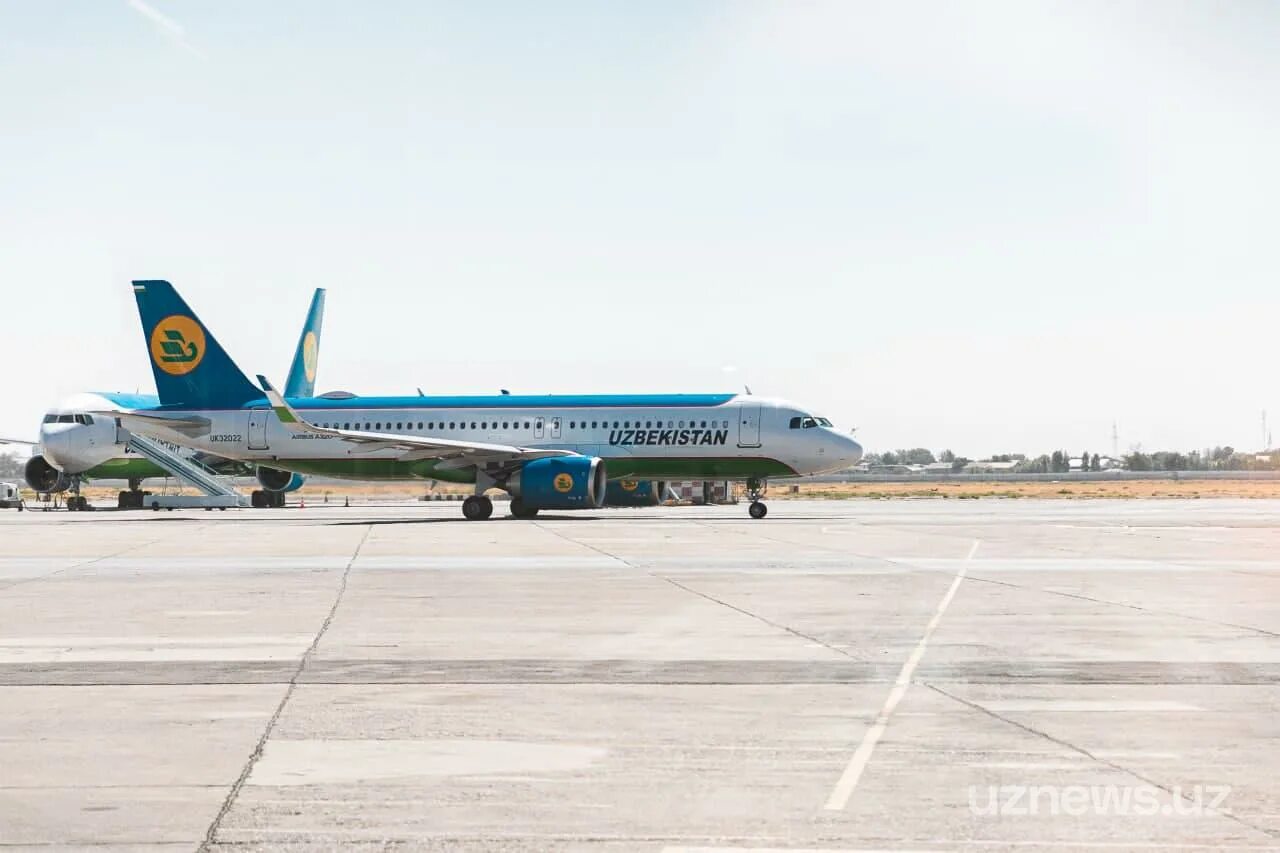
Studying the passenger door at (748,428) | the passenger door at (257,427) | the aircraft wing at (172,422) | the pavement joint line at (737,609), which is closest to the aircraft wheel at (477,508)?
the passenger door at (748,428)

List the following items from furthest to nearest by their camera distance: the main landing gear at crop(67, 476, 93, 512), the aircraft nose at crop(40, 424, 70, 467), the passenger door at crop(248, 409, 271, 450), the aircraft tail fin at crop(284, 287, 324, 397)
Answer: the aircraft tail fin at crop(284, 287, 324, 397) < the main landing gear at crop(67, 476, 93, 512) < the aircraft nose at crop(40, 424, 70, 467) < the passenger door at crop(248, 409, 271, 450)

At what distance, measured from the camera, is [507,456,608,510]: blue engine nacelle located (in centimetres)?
4400

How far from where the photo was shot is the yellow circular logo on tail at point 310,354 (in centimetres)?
8694

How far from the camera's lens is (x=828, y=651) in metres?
12.7

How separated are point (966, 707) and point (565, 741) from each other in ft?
9.03

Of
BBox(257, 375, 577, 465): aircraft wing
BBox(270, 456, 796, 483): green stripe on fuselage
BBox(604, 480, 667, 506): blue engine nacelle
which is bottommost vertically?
BBox(604, 480, 667, 506): blue engine nacelle

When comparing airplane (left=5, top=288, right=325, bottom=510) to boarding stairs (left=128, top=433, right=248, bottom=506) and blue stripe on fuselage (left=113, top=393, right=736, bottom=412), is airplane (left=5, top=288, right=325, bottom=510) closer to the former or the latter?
boarding stairs (left=128, top=433, right=248, bottom=506)

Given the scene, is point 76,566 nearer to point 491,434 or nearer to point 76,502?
point 491,434

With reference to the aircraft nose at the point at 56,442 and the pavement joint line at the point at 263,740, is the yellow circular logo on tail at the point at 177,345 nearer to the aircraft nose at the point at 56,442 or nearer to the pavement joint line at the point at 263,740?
the aircraft nose at the point at 56,442

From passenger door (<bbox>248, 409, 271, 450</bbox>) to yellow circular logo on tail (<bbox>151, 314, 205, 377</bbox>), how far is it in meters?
2.99

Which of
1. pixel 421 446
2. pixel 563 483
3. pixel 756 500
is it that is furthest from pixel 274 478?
pixel 756 500

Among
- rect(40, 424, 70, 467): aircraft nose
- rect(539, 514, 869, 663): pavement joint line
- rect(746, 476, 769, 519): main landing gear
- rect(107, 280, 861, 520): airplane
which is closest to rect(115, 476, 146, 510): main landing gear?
rect(40, 424, 70, 467): aircraft nose

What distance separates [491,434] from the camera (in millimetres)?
48250

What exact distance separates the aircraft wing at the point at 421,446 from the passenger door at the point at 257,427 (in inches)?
96.8
